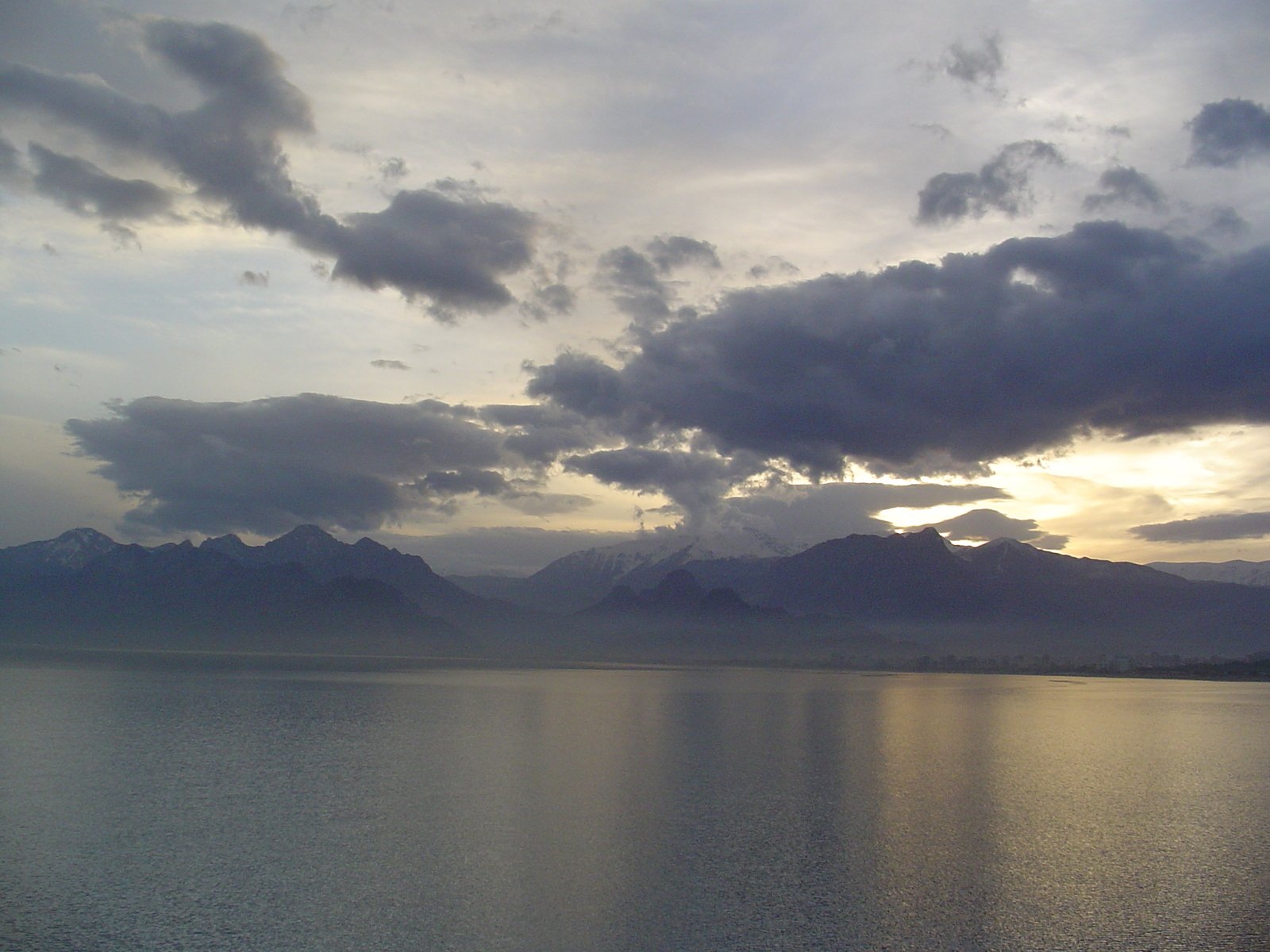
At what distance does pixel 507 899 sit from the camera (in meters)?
30.2

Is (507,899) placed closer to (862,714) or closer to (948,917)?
(948,917)

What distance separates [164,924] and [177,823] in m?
13.6

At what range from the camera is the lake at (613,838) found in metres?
28.5

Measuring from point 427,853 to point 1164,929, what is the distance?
25.2 meters

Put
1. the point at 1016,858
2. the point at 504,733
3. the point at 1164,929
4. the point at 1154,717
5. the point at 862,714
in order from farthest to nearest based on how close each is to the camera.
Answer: the point at 1154,717 → the point at 862,714 → the point at 504,733 → the point at 1016,858 → the point at 1164,929

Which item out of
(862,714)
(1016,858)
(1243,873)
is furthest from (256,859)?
(862,714)

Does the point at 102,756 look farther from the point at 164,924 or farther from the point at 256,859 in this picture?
the point at 164,924

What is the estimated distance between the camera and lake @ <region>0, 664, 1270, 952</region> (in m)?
28.5

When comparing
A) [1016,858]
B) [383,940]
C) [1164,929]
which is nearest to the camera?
[383,940]

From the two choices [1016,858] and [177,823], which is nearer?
[1016,858]

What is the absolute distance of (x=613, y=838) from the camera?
3912 cm

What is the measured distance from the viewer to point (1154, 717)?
115m

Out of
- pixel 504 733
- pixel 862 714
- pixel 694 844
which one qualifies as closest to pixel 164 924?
pixel 694 844

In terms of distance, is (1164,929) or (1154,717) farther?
(1154,717)
